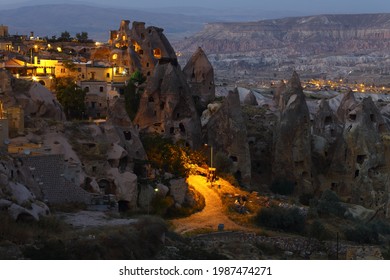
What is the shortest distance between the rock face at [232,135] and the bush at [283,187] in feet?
6.76

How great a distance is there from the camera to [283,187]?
3475cm

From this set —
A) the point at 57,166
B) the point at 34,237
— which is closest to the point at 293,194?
the point at 57,166

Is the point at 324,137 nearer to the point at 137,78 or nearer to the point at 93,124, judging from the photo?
the point at 137,78

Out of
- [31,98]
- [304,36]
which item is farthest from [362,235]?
[304,36]

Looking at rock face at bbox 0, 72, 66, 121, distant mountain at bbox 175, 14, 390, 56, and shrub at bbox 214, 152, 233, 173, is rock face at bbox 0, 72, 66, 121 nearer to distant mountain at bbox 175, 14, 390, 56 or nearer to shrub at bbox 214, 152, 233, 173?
shrub at bbox 214, 152, 233, 173

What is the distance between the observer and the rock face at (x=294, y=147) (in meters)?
35.6

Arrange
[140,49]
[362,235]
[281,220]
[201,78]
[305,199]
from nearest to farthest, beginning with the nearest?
[362,235] < [281,220] < [305,199] < [201,78] < [140,49]

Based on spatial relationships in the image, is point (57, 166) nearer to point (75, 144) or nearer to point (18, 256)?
point (75, 144)

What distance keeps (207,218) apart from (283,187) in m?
10.7

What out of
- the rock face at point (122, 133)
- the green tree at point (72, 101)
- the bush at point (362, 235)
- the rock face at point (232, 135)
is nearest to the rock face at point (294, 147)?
the rock face at point (232, 135)

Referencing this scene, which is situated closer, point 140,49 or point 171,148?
point 171,148

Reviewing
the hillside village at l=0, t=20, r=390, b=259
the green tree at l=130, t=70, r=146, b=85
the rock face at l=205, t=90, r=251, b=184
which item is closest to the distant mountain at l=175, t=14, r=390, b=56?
the hillside village at l=0, t=20, r=390, b=259

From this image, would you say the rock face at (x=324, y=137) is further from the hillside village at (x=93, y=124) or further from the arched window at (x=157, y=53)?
the arched window at (x=157, y=53)

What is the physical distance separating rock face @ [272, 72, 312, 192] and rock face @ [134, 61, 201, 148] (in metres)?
4.19
